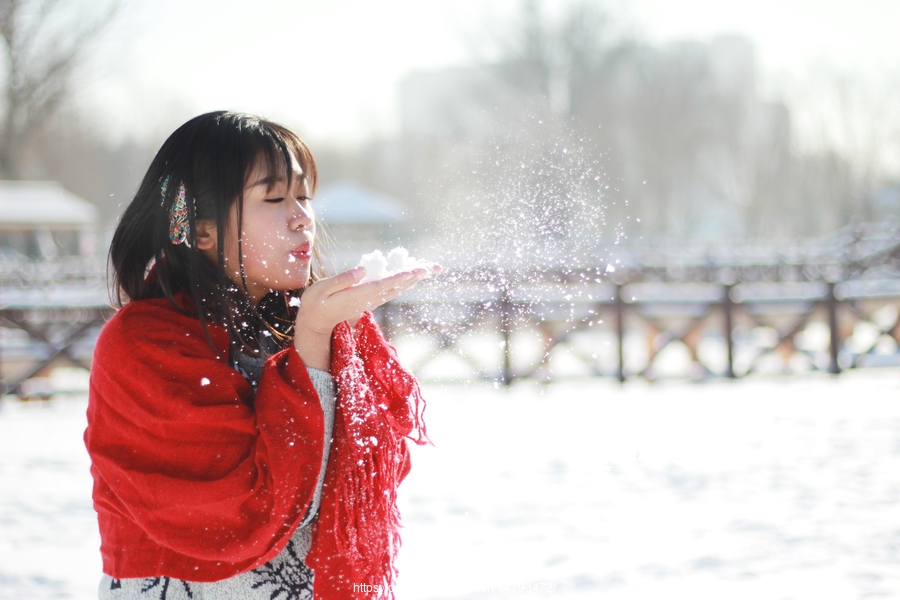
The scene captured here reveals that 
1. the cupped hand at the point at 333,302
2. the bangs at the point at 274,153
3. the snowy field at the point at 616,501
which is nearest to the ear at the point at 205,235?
the bangs at the point at 274,153

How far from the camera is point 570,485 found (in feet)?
19.3

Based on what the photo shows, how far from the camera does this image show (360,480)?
1328mm

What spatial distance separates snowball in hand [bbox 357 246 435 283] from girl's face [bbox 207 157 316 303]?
0.11m

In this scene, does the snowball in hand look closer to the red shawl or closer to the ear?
the red shawl

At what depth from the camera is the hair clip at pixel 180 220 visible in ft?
4.55

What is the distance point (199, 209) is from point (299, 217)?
166 mm

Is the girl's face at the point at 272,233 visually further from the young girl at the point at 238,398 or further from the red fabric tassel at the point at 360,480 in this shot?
the red fabric tassel at the point at 360,480

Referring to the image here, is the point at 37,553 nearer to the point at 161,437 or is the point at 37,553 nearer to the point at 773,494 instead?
the point at 161,437

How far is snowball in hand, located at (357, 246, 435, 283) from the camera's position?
1.36m

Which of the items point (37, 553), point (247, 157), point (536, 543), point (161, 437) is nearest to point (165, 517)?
point (161, 437)

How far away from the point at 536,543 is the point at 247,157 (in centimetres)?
375

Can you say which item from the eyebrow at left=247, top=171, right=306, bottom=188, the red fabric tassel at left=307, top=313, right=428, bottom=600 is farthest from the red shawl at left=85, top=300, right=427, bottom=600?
the eyebrow at left=247, top=171, right=306, bottom=188

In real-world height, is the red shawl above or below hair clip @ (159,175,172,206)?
below

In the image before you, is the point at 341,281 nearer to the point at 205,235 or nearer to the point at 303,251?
the point at 303,251
